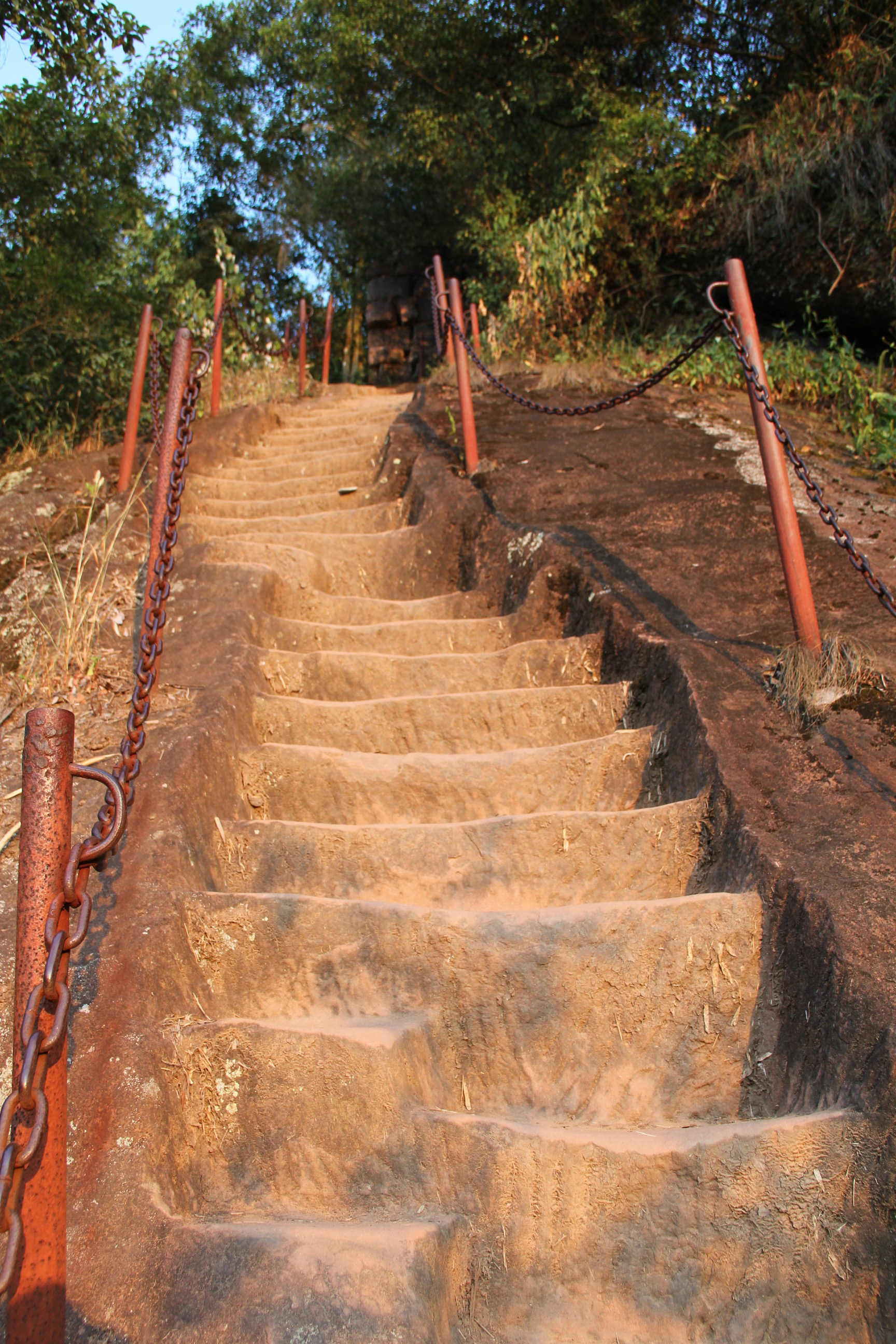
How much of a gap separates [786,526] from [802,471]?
0.79ft

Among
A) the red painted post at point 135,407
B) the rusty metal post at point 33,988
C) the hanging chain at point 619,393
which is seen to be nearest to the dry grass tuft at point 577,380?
the hanging chain at point 619,393

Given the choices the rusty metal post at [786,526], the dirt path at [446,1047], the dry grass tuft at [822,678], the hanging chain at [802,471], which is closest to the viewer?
the dirt path at [446,1047]

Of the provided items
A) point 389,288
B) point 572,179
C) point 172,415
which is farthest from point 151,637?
point 389,288

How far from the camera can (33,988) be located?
1.23m

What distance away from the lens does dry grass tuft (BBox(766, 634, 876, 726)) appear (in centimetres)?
264

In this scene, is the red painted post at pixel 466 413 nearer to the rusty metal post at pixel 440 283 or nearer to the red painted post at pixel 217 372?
the rusty metal post at pixel 440 283

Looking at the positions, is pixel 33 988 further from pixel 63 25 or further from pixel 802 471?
pixel 63 25

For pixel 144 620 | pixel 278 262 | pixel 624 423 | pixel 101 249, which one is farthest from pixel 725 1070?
pixel 278 262

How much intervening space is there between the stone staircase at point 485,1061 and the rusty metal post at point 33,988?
262 millimetres

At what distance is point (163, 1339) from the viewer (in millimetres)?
1325

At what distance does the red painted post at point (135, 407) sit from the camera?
5516mm

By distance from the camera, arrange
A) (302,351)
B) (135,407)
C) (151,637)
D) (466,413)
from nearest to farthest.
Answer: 1. (151,637)
2. (466,413)
3. (135,407)
4. (302,351)

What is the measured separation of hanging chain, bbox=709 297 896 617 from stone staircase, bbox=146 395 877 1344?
78cm

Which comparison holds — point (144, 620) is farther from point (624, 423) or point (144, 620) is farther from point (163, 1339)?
point (624, 423)
